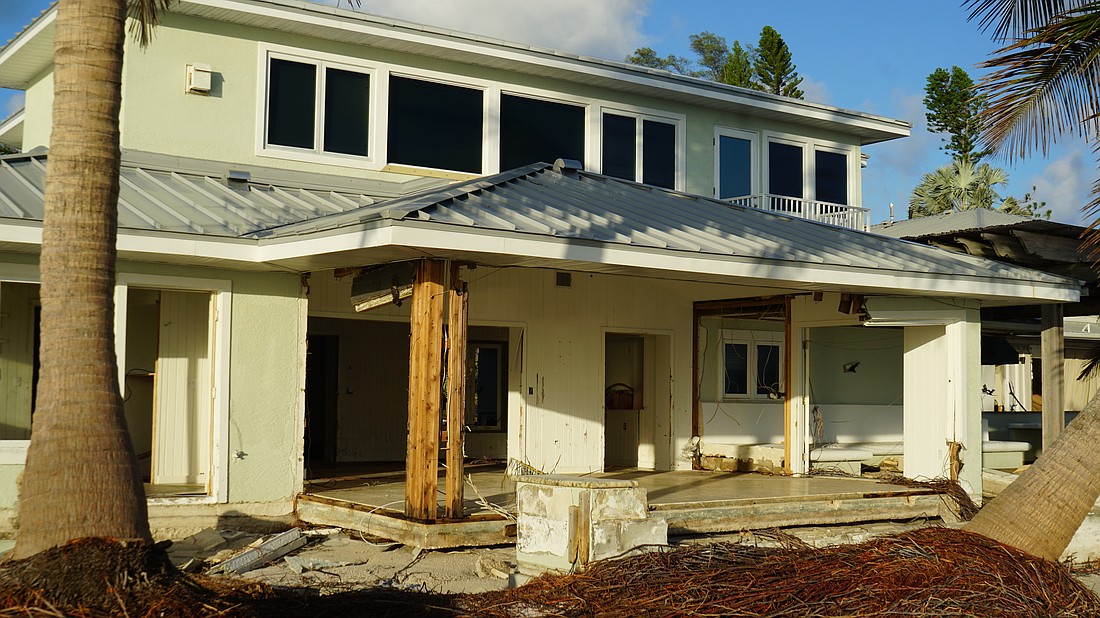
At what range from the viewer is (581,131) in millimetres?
16094

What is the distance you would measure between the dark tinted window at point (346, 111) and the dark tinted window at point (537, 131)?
2.07 metres

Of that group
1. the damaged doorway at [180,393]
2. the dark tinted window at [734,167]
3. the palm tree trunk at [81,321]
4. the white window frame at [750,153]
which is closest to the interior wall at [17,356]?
the damaged doorway at [180,393]

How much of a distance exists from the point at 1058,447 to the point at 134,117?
35.7 feet

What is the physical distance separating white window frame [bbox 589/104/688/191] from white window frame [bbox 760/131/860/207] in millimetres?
1670

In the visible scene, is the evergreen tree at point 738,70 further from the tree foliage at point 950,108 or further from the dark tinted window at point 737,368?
the dark tinted window at point 737,368

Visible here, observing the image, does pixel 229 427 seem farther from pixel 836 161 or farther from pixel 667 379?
pixel 836 161

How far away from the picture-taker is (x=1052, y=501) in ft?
28.3

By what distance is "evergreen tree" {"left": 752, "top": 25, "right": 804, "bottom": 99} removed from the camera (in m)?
37.8

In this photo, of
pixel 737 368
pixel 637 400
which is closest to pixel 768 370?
pixel 737 368

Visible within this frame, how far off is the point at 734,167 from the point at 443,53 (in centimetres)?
542

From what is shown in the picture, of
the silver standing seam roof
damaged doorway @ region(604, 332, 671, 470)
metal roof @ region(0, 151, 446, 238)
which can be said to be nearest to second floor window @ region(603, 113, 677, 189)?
the silver standing seam roof

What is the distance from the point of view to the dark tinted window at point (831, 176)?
59.9 ft

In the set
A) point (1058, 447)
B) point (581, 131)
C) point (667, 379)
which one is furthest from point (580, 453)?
point (1058, 447)

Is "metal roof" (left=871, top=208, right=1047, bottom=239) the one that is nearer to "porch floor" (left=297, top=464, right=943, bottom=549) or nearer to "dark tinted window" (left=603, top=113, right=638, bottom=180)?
"porch floor" (left=297, top=464, right=943, bottom=549)
